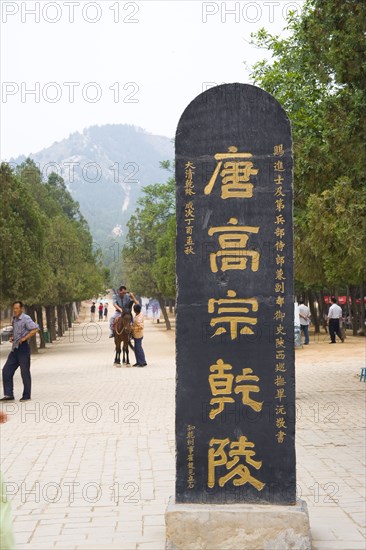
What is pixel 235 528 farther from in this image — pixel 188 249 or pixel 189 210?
pixel 189 210

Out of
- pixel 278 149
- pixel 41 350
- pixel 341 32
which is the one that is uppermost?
pixel 341 32

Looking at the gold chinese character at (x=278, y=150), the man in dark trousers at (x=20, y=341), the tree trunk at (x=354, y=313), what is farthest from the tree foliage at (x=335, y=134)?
the tree trunk at (x=354, y=313)

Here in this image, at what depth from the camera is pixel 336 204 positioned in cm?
1551

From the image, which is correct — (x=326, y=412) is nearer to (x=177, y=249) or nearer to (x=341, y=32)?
(x=341, y=32)

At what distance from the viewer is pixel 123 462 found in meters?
10.1

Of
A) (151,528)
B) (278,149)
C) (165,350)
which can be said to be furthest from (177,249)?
(165,350)

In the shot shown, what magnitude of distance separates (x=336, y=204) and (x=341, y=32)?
9.65 feet

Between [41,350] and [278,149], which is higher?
[278,149]

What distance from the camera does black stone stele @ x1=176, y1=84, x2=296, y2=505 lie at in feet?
22.1

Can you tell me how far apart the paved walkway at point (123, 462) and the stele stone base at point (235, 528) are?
0.95 ft

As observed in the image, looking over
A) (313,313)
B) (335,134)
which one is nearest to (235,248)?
(335,134)

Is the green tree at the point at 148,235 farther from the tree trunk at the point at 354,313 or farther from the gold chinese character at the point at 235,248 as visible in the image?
the gold chinese character at the point at 235,248

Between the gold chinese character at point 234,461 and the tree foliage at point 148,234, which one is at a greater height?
the tree foliage at point 148,234

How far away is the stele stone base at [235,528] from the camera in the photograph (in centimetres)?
650
